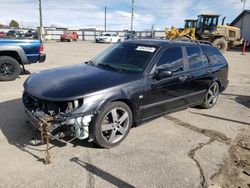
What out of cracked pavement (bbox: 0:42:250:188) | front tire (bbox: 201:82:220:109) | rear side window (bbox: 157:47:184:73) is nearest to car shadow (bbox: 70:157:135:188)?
cracked pavement (bbox: 0:42:250:188)

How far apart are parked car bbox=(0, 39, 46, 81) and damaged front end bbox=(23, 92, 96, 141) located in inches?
216

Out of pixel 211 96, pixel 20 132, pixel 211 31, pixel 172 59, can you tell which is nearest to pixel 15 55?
pixel 20 132

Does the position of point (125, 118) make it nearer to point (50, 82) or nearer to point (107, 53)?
point (50, 82)

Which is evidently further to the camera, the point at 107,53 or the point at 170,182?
the point at 107,53

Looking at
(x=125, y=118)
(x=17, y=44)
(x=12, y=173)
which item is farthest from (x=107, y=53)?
(x=17, y=44)

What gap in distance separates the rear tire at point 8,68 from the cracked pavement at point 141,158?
3484 mm

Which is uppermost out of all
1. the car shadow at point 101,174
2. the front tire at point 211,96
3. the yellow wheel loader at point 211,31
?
the yellow wheel loader at point 211,31

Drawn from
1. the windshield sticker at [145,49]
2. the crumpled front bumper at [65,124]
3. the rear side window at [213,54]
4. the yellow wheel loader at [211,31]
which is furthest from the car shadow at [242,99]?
the yellow wheel loader at [211,31]

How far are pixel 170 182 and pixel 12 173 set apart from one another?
1.97m

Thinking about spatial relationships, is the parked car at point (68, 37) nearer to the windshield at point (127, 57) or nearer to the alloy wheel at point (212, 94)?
Answer: the alloy wheel at point (212, 94)

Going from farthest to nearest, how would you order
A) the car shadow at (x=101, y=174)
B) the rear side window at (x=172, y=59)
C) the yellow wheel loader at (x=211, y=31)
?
1. the yellow wheel loader at (x=211, y=31)
2. the rear side window at (x=172, y=59)
3. the car shadow at (x=101, y=174)

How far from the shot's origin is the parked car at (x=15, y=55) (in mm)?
8648

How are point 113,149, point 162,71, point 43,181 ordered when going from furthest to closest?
point 162,71, point 113,149, point 43,181

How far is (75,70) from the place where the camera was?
4.84 m
